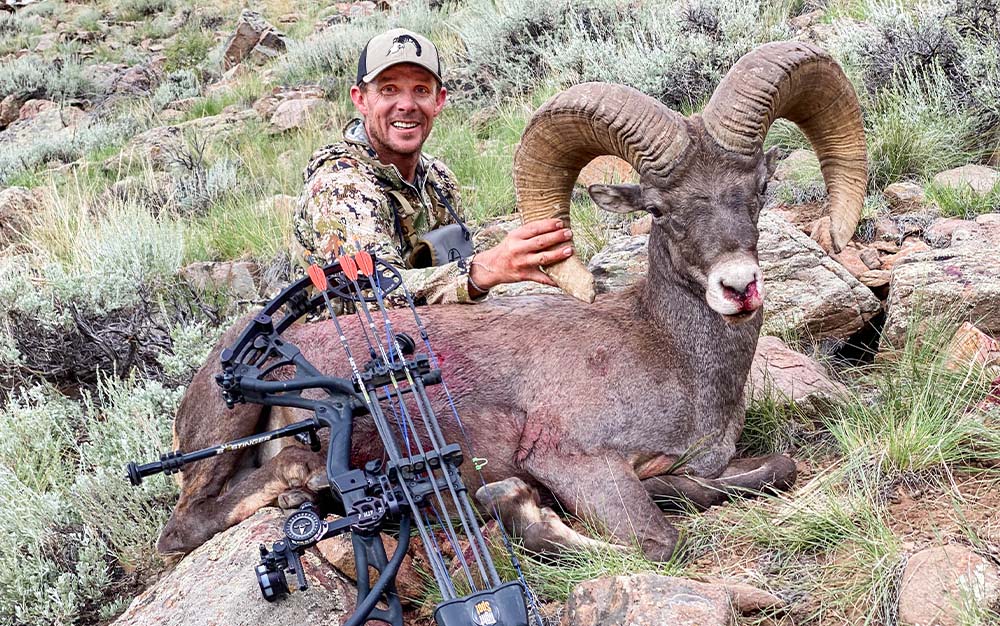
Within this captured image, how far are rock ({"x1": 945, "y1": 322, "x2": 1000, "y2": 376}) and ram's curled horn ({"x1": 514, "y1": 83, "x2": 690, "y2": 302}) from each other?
5.49 feet

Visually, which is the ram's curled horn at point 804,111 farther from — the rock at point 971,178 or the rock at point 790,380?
the rock at point 971,178

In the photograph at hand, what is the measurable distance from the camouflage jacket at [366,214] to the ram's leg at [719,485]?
135cm

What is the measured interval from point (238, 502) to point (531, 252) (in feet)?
5.83

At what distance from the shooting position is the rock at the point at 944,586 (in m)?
2.56

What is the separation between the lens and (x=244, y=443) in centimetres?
352

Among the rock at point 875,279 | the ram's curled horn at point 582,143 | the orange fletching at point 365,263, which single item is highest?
the ram's curled horn at point 582,143

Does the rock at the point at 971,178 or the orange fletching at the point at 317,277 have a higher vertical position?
the orange fletching at the point at 317,277

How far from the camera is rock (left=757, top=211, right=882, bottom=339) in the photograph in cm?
519

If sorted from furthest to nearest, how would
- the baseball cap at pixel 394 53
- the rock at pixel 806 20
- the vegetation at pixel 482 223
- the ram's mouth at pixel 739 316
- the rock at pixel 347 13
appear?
the rock at pixel 347 13, the rock at pixel 806 20, the baseball cap at pixel 394 53, the ram's mouth at pixel 739 316, the vegetation at pixel 482 223

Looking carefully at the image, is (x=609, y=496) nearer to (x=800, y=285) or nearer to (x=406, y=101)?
(x=800, y=285)

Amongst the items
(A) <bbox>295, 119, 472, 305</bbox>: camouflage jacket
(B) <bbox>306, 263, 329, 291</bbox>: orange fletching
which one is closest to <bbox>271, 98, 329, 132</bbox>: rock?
(A) <bbox>295, 119, 472, 305</bbox>: camouflage jacket

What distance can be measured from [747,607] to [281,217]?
683 centimetres

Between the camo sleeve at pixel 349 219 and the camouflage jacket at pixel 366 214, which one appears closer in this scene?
the camouflage jacket at pixel 366 214

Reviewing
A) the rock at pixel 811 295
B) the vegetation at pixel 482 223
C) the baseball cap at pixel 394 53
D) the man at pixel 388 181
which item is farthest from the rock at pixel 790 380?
the baseball cap at pixel 394 53
